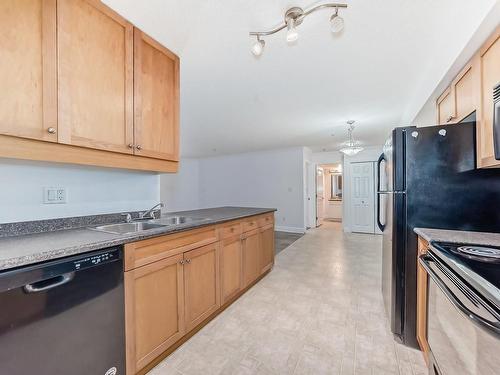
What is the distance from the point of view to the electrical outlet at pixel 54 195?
4.97 ft

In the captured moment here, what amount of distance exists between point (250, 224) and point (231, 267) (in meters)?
0.55

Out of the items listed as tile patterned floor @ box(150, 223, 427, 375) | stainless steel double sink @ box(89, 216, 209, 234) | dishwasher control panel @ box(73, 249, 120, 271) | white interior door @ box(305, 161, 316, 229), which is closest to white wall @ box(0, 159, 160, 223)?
stainless steel double sink @ box(89, 216, 209, 234)

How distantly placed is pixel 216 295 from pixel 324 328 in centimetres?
96

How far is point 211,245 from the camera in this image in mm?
1964

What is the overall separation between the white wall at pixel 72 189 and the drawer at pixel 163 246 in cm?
71

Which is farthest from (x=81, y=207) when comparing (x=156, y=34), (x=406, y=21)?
(x=406, y=21)

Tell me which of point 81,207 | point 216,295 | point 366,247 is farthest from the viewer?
point 366,247

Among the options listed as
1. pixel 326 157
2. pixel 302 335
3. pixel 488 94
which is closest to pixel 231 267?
pixel 302 335

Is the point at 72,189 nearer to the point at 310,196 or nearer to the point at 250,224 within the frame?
the point at 250,224

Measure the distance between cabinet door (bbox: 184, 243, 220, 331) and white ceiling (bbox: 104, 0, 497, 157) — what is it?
170 cm

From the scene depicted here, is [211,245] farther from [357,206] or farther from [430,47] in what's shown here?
[357,206]

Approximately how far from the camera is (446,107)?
223cm

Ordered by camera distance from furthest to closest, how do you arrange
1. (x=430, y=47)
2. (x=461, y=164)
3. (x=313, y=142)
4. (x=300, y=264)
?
(x=313, y=142), (x=300, y=264), (x=430, y=47), (x=461, y=164)

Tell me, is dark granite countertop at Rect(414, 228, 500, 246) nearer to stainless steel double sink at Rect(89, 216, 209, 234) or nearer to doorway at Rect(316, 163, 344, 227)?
stainless steel double sink at Rect(89, 216, 209, 234)
